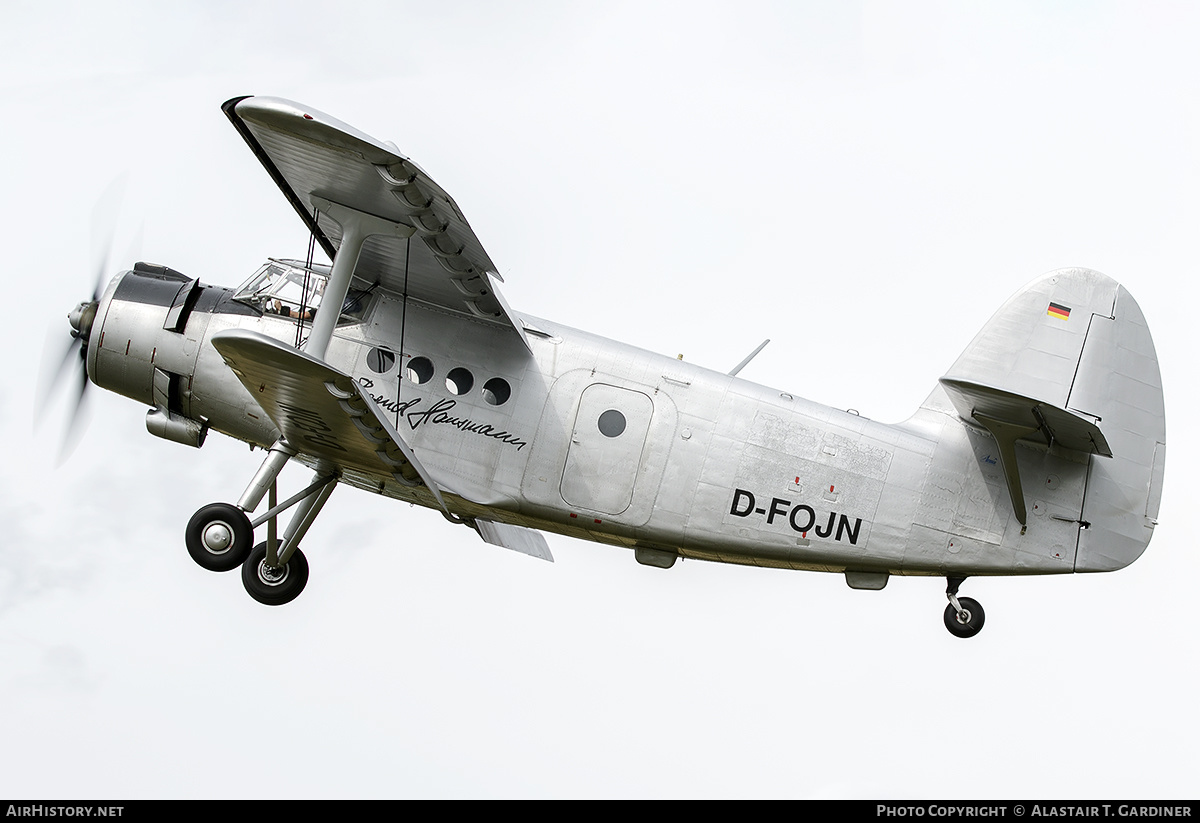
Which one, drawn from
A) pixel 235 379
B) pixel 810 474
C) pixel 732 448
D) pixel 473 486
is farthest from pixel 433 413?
pixel 810 474

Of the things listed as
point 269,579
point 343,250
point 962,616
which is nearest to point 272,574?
point 269,579

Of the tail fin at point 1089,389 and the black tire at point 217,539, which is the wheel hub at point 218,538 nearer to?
the black tire at point 217,539

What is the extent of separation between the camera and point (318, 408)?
7.89 m

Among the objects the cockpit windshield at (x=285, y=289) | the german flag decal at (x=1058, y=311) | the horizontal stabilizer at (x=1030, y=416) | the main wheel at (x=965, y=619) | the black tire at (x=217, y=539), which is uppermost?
the german flag decal at (x=1058, y=311)

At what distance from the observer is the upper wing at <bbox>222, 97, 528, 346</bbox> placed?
700 cm

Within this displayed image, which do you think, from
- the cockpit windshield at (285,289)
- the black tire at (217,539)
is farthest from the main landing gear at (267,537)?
the cockpit windshield at (285,289)

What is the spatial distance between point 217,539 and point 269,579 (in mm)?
1186

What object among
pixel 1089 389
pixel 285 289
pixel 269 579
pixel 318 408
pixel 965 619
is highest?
pixel 1089 389

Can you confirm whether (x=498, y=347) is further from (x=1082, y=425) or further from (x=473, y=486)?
(x=1082, y=425)

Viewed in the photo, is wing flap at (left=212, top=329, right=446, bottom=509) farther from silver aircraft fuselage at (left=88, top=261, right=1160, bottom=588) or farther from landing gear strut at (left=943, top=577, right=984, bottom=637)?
landing gear strut at (left=943, top=577, right=984, bottom=637)

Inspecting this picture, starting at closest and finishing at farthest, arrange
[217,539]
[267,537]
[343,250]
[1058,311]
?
1. [343,250]
2. [217,539]
3. [1058,311]
4. [267,537]

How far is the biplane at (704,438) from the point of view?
8.62 m

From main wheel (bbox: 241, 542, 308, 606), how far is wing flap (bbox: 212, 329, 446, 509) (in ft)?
3.70

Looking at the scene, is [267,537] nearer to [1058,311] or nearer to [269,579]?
[269,579]
